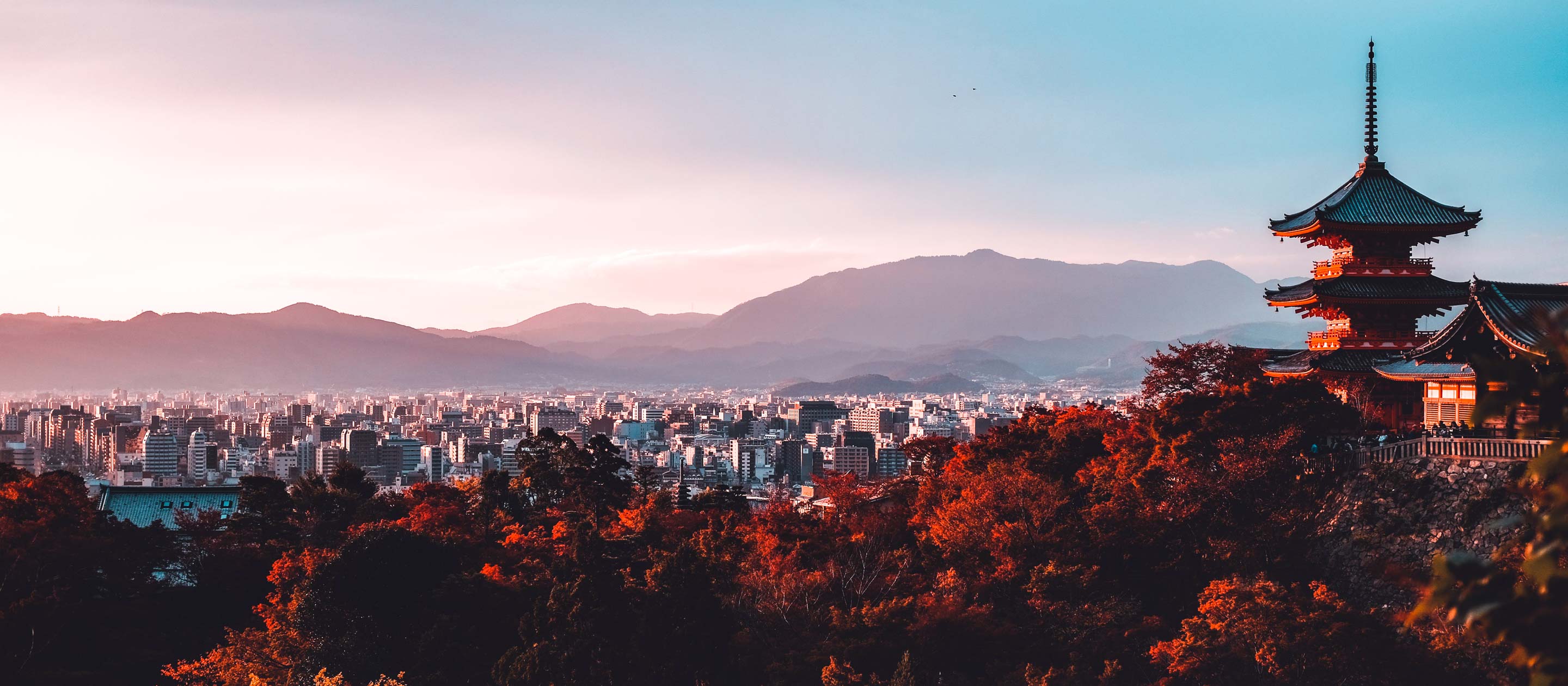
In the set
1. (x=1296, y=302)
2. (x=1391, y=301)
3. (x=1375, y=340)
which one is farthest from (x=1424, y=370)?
(x=1296, y=302)

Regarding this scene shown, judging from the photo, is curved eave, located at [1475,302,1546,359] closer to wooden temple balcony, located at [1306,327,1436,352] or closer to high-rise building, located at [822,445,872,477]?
wooden temple balcony, located at [1306,327,1436,352]

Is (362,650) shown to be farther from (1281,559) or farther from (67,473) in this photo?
(1281,559)

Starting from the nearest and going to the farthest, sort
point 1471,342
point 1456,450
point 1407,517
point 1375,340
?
point 1456,450, point 1407,517, point 1471,342, point 1375,340

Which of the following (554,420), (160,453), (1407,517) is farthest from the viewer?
(554,420)

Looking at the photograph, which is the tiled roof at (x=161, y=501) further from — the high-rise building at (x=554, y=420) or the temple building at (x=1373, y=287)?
the high-rise building at (x=554, y=420)

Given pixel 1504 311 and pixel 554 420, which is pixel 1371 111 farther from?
pixel 554 420

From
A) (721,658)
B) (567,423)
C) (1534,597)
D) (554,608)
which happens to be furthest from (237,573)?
(567,423)

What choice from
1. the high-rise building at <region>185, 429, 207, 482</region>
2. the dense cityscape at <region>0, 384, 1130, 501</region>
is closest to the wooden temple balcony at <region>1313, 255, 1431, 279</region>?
the dense cityscape at <region>0, 384, 1130, 501</region>
